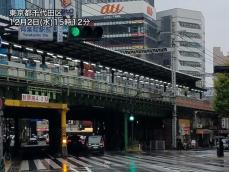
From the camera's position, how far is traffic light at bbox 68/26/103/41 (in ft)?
70.4

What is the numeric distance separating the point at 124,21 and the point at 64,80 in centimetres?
9864

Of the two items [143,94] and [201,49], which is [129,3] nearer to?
[201,49]

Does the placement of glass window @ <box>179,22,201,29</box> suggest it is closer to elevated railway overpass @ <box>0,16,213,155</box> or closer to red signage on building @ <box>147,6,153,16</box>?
red signage on building @ <box>147,6,153,16</box>

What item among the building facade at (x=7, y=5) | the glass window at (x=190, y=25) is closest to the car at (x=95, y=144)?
the building facade at (x=7, y=5)

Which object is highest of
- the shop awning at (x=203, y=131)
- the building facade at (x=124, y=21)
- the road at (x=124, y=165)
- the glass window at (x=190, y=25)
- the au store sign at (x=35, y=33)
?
the glass window at (x=190, y=25)

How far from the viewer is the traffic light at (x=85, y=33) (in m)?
21.5

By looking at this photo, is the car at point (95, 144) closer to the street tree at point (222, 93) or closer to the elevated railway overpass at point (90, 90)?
the elevated railway overpass at point (90, 90)

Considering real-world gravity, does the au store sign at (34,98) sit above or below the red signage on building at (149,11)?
below

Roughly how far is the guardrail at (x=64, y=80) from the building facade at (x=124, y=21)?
78674mm

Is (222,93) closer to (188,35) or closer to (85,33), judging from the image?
(85,33)

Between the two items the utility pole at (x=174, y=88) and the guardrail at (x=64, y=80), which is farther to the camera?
the utility pole at (x=174, y=88)

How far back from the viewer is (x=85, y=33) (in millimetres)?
21812

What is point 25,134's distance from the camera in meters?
151

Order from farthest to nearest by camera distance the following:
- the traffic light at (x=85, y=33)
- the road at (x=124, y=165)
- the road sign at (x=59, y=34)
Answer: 1. the road at (x=124, y=165)
2. the road sign at (x=59, y=34)
3. the traffic light at (x=85, y=33)
